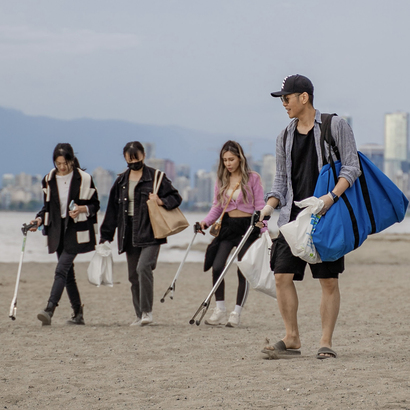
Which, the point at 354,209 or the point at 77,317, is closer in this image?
the point at 354,209

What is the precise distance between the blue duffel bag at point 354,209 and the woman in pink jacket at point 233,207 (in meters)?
2.54

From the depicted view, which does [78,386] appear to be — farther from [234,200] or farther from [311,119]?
[234,200]

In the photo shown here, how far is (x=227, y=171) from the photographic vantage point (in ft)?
25.2

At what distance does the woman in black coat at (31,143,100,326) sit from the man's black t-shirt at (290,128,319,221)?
9.65 ft

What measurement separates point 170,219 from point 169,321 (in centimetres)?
142

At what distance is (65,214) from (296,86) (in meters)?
3.27

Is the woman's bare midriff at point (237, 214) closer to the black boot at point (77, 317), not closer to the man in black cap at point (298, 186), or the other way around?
the black boot at point (77, 317)

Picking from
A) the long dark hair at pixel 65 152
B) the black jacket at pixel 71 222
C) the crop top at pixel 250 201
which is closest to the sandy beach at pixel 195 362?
the black jacket at pixel 71 222

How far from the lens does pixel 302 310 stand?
362 inches

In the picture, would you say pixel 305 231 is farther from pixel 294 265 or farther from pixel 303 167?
pixel 303 167

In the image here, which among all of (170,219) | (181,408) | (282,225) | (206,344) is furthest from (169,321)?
(181,408)

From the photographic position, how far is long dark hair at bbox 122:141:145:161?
7.45 meters

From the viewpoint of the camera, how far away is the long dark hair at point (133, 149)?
7449 millimetres

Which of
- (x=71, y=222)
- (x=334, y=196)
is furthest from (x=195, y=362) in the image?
(x=71, y=222)
